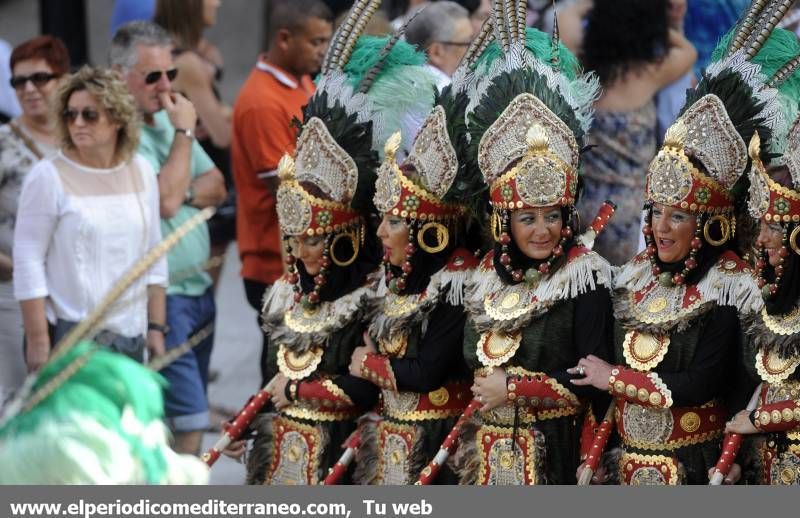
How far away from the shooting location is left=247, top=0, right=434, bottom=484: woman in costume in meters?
5.93

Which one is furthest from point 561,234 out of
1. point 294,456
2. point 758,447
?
point 294,456

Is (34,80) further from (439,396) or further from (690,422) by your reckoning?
(690,422)

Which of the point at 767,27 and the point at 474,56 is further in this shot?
the point at 474,56

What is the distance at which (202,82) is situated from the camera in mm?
8367

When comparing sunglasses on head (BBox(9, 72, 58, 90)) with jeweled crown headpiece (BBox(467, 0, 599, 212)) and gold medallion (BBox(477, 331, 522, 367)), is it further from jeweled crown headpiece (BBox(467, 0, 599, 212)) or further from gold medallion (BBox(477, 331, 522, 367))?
gold medallion (BBox(477, 331, 522, 367))

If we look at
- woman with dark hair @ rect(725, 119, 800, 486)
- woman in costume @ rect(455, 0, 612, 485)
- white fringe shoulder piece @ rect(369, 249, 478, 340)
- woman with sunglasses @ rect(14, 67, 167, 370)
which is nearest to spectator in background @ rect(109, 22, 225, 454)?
woman with sunglasses @ rect(14, 67, 167, 370)

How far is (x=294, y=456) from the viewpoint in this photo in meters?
6.06

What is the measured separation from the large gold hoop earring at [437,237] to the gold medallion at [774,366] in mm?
1262

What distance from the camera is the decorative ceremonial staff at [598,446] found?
17.4 ft

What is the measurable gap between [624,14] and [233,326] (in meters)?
4.02

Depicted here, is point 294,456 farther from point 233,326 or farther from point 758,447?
point 233,326

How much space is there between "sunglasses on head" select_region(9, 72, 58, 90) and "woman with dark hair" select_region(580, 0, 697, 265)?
2456 millimetres

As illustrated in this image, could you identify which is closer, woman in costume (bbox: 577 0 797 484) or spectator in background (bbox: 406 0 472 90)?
woman in costume (bbox: 577 0 797 484)

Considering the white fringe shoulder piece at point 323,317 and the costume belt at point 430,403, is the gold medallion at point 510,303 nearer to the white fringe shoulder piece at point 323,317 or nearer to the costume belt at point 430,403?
the costume belt at point 430,403
